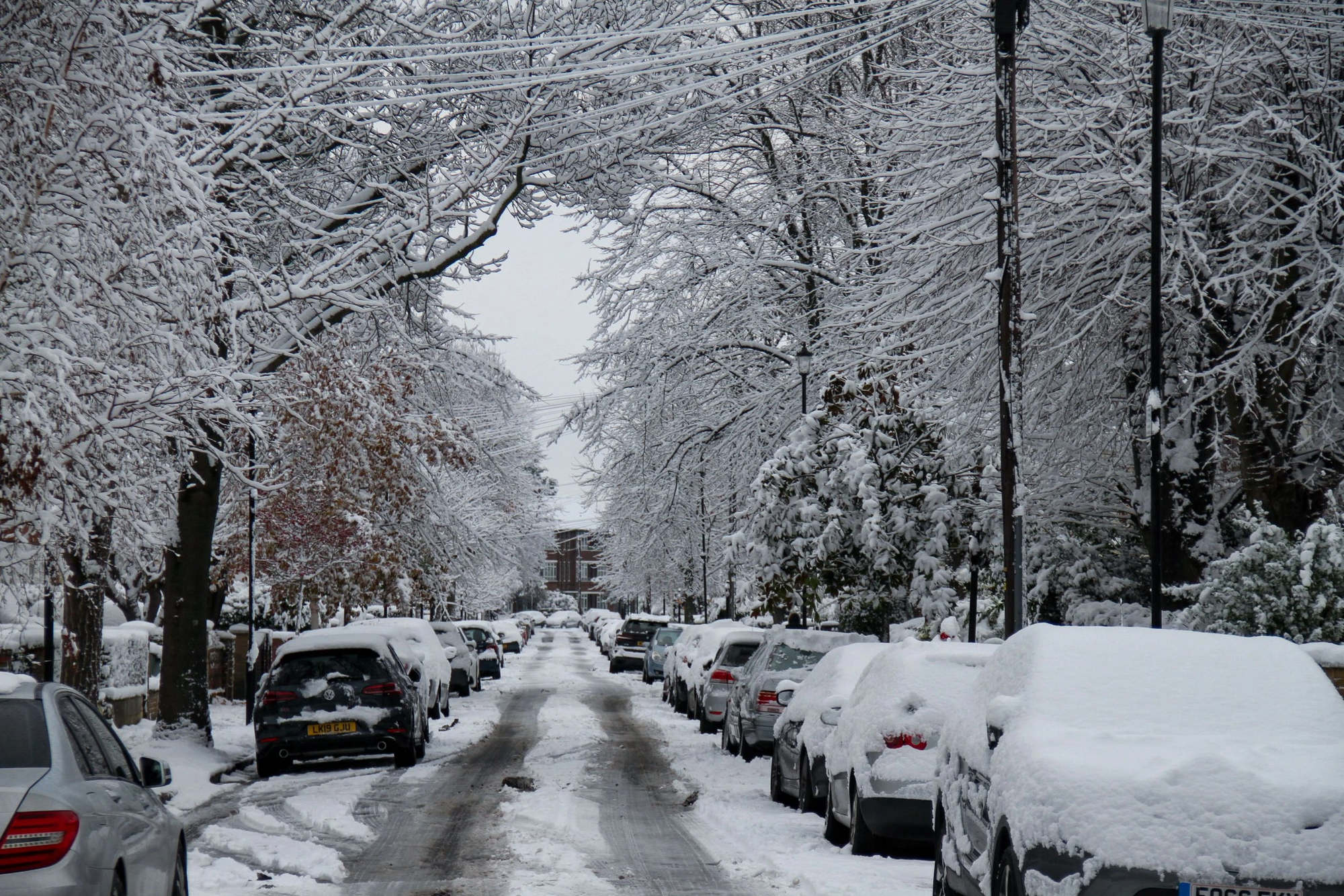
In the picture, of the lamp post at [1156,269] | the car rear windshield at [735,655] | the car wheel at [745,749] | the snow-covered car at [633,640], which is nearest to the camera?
the lamp post at [1156,269]

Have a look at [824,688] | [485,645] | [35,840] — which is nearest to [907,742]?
[824,688]

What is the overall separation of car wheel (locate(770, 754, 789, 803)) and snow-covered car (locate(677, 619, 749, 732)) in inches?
344

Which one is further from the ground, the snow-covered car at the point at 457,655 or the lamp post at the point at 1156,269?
the lamp post at the point at 1156,269

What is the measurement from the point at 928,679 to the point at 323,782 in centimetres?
833

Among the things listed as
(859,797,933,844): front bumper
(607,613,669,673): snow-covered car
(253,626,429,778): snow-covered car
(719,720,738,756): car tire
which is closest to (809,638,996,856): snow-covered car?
(859,797,933,844): front bumper

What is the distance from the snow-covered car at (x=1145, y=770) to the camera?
5938 mm

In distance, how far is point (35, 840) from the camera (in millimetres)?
5629

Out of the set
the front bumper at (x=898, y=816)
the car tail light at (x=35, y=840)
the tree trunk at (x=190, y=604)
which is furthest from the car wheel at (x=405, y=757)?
the car tail light at (x=35, y=840)

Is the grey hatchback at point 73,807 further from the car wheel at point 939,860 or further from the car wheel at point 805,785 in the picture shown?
the car wheel at point 805,785

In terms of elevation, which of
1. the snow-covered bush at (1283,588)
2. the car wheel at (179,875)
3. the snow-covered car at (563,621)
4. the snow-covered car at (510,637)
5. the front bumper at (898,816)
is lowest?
the snow-covered car at (563,621)

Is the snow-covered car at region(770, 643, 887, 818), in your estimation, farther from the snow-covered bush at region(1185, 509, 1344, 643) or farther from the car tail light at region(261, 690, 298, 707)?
the car tail light at region(261, 690, 298, 707)

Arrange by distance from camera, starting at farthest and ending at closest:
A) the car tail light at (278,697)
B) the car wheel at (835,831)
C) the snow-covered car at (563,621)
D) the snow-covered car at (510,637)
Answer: the snow-covered car at (563,621)
the snow-covered car at (510,637)
the car tail light at (278,697)
the car wheel at (835,831)

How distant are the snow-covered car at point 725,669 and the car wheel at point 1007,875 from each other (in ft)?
51.5

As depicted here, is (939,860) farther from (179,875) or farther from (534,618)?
(534,618)
